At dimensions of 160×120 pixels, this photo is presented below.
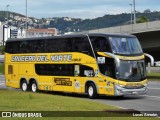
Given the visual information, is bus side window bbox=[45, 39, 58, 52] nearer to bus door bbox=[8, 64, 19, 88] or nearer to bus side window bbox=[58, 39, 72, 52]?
bus side window bbox=[58, 39, 72, 52]

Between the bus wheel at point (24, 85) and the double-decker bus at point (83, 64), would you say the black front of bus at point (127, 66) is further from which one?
the bus wheel at point (24, 85)

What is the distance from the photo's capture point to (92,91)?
25.4 metres

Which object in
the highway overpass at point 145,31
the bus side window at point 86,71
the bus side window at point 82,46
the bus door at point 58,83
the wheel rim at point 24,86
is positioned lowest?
the wheel rim at point 24,86

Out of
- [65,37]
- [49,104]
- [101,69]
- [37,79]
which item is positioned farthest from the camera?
[37,79]

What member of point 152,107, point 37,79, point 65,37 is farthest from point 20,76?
point 152,107

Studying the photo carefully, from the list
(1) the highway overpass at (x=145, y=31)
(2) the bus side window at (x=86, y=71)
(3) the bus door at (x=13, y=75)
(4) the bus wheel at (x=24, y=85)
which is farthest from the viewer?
(1) the highway overpass at (x=145, y=31)

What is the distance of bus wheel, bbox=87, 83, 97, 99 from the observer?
25256 millimetres

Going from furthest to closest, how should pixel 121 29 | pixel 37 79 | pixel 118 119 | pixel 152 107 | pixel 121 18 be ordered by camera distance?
pixel 121 18, pixel 121 29, pixel 37 79, pixel 152 107, pixel 118 119

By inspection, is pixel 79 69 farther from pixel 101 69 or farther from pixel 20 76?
pixel 20 76

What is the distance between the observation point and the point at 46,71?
29.1 meters

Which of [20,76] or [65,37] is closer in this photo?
[65,37]

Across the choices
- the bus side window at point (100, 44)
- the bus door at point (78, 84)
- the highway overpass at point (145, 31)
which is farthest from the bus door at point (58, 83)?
the highway overpass at point (145, 31)

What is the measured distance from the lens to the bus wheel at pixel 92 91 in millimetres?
25256

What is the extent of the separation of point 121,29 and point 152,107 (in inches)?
1335
